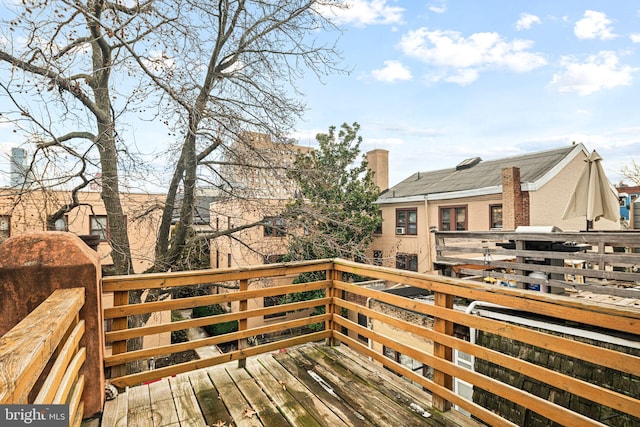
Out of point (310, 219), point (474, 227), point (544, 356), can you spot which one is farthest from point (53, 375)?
point (474, 227)

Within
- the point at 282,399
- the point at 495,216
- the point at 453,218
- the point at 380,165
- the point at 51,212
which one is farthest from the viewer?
the point at 380,165

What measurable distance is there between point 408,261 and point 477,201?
462 centimetres

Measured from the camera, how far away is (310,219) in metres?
8.29

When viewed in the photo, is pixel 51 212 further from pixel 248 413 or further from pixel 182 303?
pixel 248 413

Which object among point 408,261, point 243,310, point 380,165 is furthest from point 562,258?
point 380,165

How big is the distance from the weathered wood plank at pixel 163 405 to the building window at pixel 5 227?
4.99 m

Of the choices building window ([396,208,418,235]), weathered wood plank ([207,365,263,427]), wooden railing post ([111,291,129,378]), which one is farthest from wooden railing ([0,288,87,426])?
building window ([396,208,418,235])

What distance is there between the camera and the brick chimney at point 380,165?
790 inches

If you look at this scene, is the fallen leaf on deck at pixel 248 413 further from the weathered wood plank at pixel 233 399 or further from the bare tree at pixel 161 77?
the bare tree at pixel 161 77

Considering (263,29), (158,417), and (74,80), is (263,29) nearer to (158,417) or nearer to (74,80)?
(74,80)

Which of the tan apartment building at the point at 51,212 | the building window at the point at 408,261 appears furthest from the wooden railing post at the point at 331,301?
the building window at the point at 408,261

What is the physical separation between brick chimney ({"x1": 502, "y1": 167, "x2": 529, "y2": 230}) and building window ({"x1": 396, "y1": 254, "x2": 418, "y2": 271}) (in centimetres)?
499

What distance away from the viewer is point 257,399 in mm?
2697

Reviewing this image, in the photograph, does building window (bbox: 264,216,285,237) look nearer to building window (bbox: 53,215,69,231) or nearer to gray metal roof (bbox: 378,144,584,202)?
building window (bbox: 53,215,69,231)
